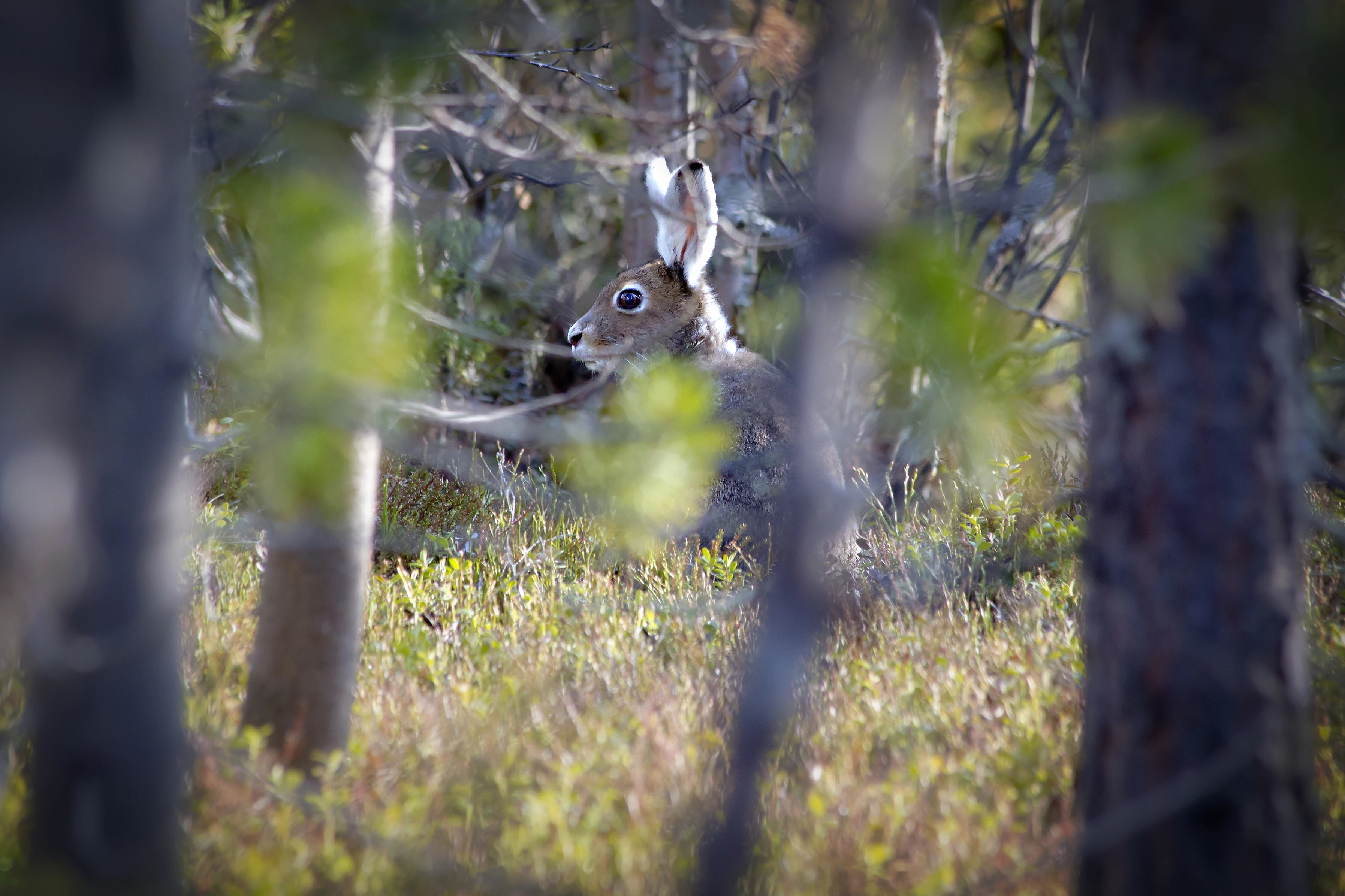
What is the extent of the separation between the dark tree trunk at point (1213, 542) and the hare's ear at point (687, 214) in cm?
341

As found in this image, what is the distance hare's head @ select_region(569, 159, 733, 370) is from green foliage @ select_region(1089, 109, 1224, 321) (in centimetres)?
A: 466

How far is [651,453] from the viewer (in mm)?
2207

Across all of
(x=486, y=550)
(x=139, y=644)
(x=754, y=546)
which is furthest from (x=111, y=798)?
(x=754, y=546)

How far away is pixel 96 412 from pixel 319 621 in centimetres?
115

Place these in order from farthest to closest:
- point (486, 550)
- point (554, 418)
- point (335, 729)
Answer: point (486, 550), point (335, 729), point (554, 418)

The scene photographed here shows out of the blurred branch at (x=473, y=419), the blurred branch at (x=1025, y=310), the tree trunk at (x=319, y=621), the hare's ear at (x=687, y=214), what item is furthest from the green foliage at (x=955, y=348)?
the hare's ear at (x=687, y=214)

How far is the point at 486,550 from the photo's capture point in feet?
19.5

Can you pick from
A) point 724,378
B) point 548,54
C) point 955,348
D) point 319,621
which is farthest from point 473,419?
point 724,378

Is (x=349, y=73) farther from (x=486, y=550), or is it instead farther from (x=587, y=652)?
(x=486, y=550)

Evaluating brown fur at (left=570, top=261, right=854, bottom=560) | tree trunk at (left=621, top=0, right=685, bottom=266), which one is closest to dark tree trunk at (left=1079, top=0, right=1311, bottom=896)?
brown fur at (left=570, top=261, right=854, bottom=560)

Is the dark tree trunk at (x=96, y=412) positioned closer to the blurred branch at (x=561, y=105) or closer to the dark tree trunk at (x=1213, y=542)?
the blurred branch at (x=561, y=105)

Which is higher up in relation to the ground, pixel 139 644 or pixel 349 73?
pixel 349 73

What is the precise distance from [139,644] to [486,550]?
11.6ft

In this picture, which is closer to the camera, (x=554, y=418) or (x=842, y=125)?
(x=842, y=125)
